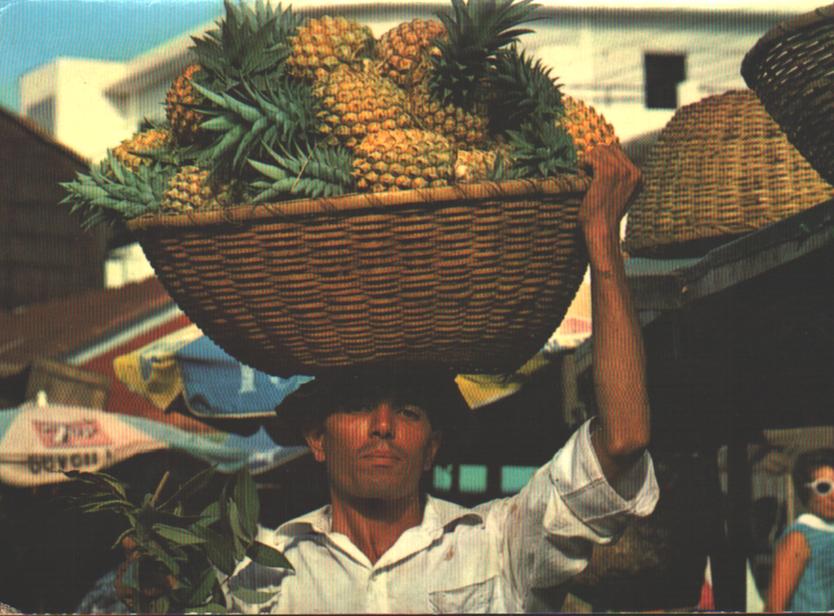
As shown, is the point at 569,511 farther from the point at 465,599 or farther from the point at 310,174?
the point at 310,174

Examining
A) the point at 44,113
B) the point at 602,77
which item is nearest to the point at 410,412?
the point at 602,77

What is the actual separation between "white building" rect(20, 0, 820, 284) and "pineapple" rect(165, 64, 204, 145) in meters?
11.1

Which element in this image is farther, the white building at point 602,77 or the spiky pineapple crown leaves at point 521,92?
the white building at point 602,77

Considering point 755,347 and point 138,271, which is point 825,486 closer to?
point 755,347

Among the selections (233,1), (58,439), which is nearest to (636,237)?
(233,1)

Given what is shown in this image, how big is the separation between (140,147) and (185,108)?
0.43 ft

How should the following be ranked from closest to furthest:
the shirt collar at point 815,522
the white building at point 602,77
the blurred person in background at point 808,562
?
the blurred person in background at point 808,562 → the shirt collar at point 815,522 → the white building at point 602,77

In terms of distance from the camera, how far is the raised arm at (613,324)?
2.32 meters

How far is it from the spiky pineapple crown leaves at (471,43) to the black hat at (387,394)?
53cm

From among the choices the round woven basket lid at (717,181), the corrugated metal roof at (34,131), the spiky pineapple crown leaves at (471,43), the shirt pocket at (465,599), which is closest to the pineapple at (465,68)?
the spiky pineapple crown leaves at (471,43)

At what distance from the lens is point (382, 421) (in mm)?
2684

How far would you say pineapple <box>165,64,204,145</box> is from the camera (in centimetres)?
248

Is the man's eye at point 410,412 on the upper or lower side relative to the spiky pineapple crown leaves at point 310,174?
lower

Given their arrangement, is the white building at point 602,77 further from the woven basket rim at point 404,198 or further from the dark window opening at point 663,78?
the woven basket rim at point 404,198
